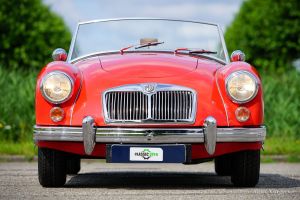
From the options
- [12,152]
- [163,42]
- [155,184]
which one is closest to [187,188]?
[155,184]

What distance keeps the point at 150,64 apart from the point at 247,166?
127 centimetres

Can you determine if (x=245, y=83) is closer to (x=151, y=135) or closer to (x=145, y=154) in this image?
(x=151, y=135)

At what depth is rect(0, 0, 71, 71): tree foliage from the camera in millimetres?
44500

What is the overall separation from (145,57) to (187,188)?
51.4 inches

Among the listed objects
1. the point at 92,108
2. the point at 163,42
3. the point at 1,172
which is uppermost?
the point at 163,42

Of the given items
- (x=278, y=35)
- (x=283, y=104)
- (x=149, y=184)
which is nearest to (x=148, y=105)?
(x=149, y=184)

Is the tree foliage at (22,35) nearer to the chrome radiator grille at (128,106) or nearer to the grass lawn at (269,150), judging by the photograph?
the grass lawn at (269,150)

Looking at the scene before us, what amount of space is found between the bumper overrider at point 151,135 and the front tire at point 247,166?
1.04 feet

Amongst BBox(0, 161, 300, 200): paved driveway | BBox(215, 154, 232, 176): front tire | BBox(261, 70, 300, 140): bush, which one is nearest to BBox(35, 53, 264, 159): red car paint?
BBox(0, 161, 300, 200): paved driveway

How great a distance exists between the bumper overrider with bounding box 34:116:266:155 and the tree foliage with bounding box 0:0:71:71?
119ft

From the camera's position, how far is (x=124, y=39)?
924cm

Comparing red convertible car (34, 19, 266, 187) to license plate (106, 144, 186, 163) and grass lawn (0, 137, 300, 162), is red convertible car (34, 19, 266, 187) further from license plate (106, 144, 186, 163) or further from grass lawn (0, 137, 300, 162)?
grass lawn (0, 137, 300, 162)

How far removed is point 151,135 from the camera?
7543 mm

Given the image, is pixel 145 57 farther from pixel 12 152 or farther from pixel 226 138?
pixel 12 152
